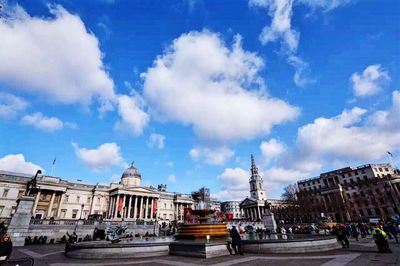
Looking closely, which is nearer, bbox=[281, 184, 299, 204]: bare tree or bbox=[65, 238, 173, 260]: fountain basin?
bbox=[65, 238, 173, 260]: fountain basin

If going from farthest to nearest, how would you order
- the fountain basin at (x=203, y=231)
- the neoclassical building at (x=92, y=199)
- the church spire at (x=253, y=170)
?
1. the church spire at (x=253, y=170)
2. the neoclassical building at (x=92, y=199)
3. the fountain basin at (x=203, y=231)

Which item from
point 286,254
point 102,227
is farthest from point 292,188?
point 286,254

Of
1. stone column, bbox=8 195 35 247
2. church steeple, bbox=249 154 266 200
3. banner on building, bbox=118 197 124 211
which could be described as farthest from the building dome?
church steeple, bbox=249 154 266 200

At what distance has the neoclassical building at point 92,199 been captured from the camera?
62719mm

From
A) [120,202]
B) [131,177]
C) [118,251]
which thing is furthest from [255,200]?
[118,251]

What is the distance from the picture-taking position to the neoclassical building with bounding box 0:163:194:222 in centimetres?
6272

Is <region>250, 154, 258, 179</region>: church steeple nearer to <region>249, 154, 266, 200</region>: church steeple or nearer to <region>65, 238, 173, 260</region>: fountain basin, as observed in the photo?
<region>249, 154, 266, 200</region>: church steeple

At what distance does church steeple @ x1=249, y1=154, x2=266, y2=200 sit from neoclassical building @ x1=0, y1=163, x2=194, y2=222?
43739 mm

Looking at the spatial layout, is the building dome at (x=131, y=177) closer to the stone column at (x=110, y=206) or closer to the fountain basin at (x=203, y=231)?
the stone column at (x=110, y=206)

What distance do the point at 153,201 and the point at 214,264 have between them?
7710 cm

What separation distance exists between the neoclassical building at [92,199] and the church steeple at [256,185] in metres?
43.7

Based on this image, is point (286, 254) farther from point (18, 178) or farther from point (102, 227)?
point (18, 178)

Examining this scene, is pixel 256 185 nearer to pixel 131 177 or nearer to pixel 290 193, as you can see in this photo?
pixel 290 193

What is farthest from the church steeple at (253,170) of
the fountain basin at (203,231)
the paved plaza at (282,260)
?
the paved plaza at (282,260)
